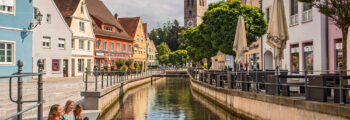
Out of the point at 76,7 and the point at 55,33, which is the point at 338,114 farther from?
the point at 76,7

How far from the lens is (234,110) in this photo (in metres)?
14.1

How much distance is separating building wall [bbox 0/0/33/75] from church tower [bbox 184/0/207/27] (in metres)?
106

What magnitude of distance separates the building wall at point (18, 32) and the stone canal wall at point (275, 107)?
14.9m

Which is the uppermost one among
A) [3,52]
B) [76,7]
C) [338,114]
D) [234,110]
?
[76,7]

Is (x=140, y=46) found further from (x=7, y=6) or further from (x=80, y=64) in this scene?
(x=7, y=6)

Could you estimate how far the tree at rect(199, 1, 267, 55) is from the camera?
25.6 meters

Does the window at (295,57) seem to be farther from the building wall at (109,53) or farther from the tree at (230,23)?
the building wall at (109,53)

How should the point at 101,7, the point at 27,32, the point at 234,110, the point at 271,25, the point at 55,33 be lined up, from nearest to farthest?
1. the point at 271,25
2. the point at 234,110
3. the point at 27,32
4. the point at 55,33
5. the point at 101,7

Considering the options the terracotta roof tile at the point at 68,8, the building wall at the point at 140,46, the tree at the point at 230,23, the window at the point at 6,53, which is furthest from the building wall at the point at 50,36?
the building wall at the point at 140,46

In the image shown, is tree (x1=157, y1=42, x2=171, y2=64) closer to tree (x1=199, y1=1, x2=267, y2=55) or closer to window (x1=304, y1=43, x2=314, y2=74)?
tree (x1=199, y1=1, x2=267, y2=55)

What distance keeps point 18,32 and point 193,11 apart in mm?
109387

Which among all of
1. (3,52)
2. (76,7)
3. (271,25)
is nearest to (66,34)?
(76,7)

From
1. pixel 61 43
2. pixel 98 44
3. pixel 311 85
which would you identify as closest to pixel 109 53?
pixel 98 44

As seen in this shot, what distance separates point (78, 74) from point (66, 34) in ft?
20.6
